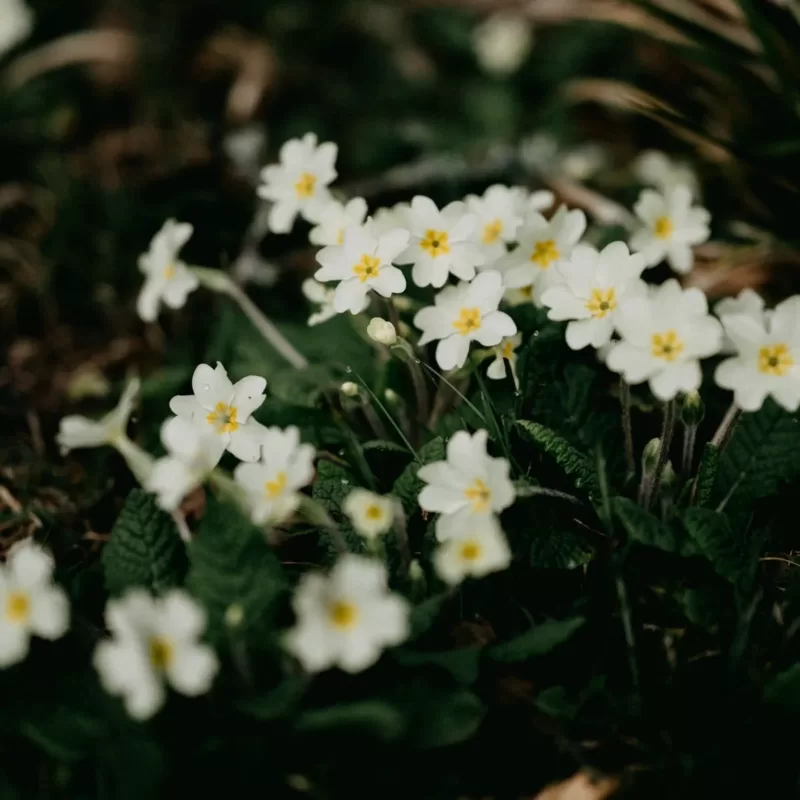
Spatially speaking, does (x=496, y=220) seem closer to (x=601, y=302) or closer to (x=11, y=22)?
(x=601, y=302)

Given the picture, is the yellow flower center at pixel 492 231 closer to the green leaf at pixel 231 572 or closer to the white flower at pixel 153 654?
the green leaf at pixel 231 572

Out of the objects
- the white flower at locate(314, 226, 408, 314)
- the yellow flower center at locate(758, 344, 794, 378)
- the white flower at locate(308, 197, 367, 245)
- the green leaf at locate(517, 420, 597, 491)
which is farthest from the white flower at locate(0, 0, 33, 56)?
the yellow flower center at locate(758, 344, 794, 378)

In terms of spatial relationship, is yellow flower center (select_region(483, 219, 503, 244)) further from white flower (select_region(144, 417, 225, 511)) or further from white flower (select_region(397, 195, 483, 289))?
white flower (select_region(144, 417, 225, 511))

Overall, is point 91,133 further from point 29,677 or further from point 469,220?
point 29,677

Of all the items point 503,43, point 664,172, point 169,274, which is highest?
point 503,43

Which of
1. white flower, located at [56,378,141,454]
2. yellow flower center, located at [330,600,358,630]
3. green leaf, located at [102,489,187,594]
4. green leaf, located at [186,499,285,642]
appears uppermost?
yellow flower center, located at [330,600,358,630]

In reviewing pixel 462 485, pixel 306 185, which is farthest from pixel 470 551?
pixel 306 185

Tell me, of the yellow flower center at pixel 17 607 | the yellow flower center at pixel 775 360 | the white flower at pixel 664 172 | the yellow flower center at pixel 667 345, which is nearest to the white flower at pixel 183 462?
the yellow flower center at pixel 17 607
